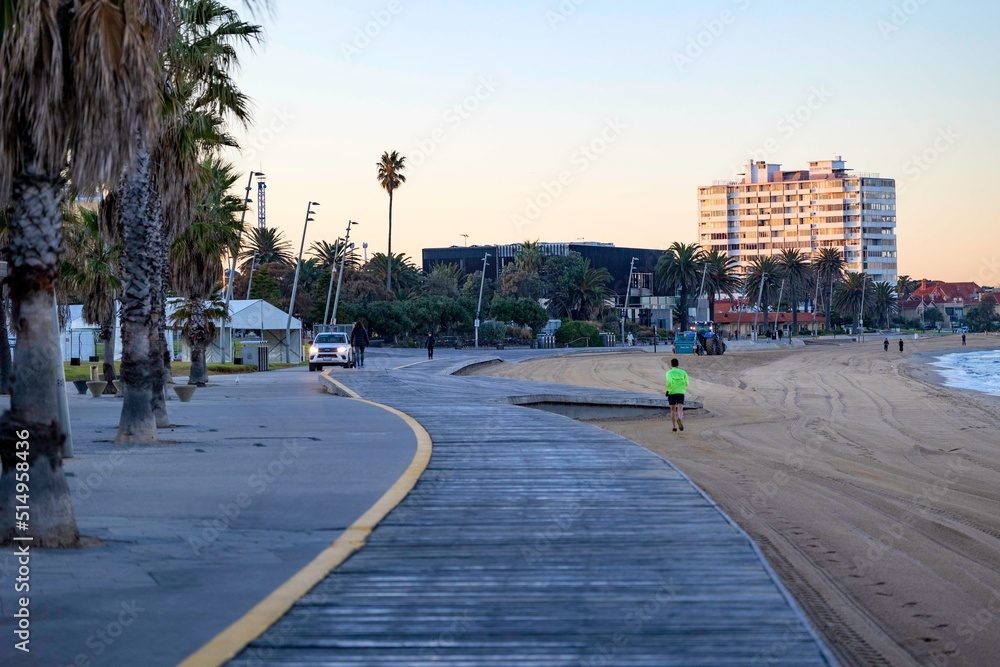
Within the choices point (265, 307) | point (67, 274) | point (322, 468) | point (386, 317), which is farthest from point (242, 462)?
point (386, 317)

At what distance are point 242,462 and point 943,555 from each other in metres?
8.78

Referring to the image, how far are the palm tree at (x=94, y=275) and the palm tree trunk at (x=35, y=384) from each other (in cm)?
2577

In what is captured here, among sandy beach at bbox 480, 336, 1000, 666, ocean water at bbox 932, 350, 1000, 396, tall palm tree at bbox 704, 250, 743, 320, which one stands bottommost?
ocean water at bbox 932, 350, 1000, 396

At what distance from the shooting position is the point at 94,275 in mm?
35844

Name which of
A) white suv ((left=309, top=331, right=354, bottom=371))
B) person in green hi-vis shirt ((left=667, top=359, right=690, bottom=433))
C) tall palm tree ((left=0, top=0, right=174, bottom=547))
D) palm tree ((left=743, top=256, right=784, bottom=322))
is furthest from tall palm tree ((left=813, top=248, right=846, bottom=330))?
tall palm tree ((left=0, top=0, right=174, bottom=547))

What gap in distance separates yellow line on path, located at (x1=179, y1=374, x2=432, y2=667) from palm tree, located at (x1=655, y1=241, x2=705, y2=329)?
124161 mm

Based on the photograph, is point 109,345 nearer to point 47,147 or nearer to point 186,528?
point 186,528

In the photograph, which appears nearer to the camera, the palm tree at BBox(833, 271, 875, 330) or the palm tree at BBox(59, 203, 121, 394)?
the palm tree at BBox(59, 203, 121, 394)

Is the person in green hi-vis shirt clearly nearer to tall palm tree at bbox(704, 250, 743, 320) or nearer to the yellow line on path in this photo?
the yellow line on path

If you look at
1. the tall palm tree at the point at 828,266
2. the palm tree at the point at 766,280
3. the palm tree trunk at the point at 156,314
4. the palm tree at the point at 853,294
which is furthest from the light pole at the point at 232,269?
the palm tree at the point at 853,294

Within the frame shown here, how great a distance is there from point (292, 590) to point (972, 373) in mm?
71348

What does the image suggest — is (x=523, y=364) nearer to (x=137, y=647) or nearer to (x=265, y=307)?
(x=265, y=307)

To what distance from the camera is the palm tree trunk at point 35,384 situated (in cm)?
885

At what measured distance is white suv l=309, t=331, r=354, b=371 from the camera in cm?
5009
